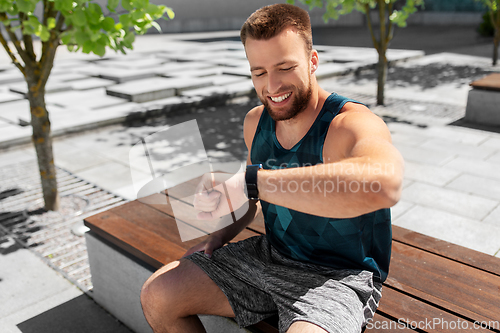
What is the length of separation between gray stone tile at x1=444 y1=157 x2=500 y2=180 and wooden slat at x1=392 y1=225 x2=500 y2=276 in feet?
11.0

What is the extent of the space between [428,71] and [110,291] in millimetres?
12764

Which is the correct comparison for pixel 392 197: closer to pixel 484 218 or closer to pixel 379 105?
pixel 484 218

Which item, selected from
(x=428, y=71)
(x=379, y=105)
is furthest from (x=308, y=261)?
(x=428, y=71)

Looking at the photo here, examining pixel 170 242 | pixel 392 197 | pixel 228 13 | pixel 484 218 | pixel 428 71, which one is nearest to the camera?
pixel 392 197

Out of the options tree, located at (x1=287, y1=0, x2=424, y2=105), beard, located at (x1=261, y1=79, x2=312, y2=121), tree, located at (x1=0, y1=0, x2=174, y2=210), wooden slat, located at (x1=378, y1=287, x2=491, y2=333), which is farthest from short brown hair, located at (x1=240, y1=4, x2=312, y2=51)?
tree, located at (x1=287, y1=0, x2=424, y2=105)

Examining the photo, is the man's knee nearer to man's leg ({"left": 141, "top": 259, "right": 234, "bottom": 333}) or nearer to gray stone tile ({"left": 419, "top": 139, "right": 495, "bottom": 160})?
man's leg ({"left": 141, "top": 259, "right": 234, "bottom": 333})

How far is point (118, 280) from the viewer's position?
3104 mm

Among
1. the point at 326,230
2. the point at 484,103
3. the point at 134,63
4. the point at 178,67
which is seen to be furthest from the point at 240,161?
the point at 134,63

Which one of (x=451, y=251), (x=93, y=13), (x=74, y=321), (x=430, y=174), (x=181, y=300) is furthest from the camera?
(x=430, y=174)

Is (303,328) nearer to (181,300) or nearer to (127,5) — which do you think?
(181,300)

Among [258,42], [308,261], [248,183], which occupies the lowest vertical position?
[308,261]

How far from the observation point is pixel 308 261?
7.07 ft

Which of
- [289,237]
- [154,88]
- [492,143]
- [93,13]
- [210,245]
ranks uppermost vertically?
[93,13]

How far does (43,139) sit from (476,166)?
5486mm
